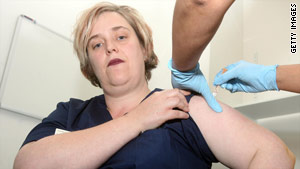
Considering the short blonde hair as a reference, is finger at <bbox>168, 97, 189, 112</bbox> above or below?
below

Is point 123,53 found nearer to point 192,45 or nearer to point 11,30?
point 192,45

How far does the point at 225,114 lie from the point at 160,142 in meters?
0.25

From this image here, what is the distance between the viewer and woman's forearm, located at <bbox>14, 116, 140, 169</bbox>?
0.92 meters

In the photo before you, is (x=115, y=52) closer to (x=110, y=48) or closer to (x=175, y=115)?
(x=110, y=48)

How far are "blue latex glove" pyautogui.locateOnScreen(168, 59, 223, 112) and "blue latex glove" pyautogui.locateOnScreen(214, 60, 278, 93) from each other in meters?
0.14

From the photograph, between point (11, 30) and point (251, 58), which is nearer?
point (11, 30)

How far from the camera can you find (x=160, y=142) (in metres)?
0.96

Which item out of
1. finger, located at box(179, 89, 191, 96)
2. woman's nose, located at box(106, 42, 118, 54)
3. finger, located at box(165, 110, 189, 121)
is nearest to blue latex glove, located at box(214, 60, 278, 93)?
finger, located at box(179, 89, 191, 96)

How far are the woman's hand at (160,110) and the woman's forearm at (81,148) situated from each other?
39 millimetres

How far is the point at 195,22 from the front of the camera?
0.65 metres

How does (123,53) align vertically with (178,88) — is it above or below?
above

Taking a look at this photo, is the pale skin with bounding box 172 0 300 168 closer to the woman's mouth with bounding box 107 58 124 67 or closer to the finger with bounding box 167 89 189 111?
the finger with bounding box 167 89 189 111

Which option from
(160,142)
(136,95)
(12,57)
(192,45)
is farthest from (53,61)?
(192,45)

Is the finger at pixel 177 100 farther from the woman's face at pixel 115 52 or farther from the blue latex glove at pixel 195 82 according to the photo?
the woman's face at pixel 115 52
